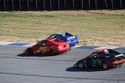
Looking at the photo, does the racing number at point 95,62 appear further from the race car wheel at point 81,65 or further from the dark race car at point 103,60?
the race car wheel at point 81,65

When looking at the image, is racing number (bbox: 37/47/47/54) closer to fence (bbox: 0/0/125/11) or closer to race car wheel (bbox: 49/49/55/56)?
race car wheel (bbox: 49/49/55/56)

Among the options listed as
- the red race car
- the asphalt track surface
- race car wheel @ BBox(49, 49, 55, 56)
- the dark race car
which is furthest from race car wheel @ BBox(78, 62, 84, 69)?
race car wheel @ BBox(49, 49, 55, 56)

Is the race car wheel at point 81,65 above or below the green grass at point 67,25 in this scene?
below

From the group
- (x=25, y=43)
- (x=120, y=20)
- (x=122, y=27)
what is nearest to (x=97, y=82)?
(x=25, y=43)

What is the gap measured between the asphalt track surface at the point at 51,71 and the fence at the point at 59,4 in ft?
52.4

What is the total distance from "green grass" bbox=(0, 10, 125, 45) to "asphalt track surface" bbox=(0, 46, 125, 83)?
16.7 ft

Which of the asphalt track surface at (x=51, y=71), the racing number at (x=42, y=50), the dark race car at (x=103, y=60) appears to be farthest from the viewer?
the racing number at (x=42, y=50)

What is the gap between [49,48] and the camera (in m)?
29.0

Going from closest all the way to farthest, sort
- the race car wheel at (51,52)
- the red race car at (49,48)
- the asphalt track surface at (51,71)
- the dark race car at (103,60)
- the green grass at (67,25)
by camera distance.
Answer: the asphalt track surface at (51,71), the dark race car at (103,60), the red race car at (49,48), the race car wheel at (51,52), the green grass at (67,25)

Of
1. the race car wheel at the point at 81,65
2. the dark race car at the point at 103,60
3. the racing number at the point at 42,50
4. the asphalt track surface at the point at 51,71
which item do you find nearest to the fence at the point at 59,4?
the asphalt track surface at the point at 51,71

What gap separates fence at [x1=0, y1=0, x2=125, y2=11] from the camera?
44.2m

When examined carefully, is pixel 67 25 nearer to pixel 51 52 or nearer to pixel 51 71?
pixel 51 52

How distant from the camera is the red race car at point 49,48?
93.9 feet

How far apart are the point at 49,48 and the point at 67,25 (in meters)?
12.1
